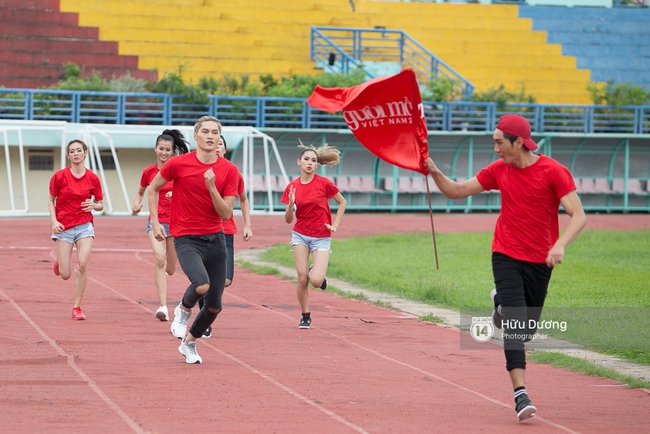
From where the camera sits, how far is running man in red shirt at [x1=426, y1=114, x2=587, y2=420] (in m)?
7.12

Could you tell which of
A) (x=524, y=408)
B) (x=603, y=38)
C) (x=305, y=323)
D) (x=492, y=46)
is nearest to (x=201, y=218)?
(x=305, y=323)

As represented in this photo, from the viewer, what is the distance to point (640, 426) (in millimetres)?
6961

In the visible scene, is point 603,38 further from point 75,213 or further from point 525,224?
point 525,224

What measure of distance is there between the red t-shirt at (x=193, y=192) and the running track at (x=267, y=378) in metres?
1.16

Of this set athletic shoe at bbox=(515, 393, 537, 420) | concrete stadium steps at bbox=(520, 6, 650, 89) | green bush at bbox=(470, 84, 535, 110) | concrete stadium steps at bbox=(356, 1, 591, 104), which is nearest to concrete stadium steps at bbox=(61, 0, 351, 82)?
concrete stadium steps at bbox=(356, 1, 591, 104)

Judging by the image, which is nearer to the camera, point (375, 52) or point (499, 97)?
point (499, 97)

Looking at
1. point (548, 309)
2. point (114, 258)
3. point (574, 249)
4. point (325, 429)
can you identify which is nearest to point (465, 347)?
point (548, 309)

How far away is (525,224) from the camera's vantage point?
7.22m

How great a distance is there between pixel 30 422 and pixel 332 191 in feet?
19.0

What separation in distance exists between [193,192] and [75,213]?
3073 millimetres

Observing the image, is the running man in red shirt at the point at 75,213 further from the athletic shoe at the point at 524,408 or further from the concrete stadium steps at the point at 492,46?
the concrete stadium steps at the point at 492,46

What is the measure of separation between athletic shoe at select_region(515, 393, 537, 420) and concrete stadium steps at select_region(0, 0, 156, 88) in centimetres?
2986

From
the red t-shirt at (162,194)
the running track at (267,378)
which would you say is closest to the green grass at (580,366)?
the running track at (267,378)

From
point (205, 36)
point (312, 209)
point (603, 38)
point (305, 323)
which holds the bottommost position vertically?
point (305, 323)
